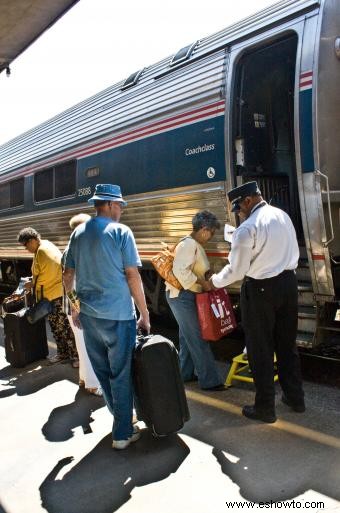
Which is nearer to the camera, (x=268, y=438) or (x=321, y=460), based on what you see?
(x=321, y=460)

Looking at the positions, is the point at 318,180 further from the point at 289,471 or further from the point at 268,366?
the point at 289,471

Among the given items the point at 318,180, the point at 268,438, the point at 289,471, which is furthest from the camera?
the point at 318,180

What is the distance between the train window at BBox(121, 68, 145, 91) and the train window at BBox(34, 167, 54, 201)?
7.21 ft

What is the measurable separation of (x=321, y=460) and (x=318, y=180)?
222 centimetres

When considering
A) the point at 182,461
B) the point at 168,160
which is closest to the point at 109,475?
the point at 182,461

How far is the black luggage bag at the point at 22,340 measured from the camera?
5703mm

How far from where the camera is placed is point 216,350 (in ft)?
18.5

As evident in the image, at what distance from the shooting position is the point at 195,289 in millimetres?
4246

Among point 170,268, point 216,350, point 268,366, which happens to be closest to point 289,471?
point 268,366

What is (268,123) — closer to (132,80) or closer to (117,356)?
(132,80)

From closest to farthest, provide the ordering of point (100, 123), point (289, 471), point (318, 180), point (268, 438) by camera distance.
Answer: point (289, 471) → point (268, 438) → point (318, 180) → point (100, 123)

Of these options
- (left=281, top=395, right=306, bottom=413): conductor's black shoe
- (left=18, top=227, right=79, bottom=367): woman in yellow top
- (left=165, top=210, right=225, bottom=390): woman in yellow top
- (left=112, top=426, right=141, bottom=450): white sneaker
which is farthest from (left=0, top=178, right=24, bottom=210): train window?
(left=281, top=395, right=306, bottom=413): conductor's black shoe

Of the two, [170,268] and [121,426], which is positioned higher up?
[170,268]
